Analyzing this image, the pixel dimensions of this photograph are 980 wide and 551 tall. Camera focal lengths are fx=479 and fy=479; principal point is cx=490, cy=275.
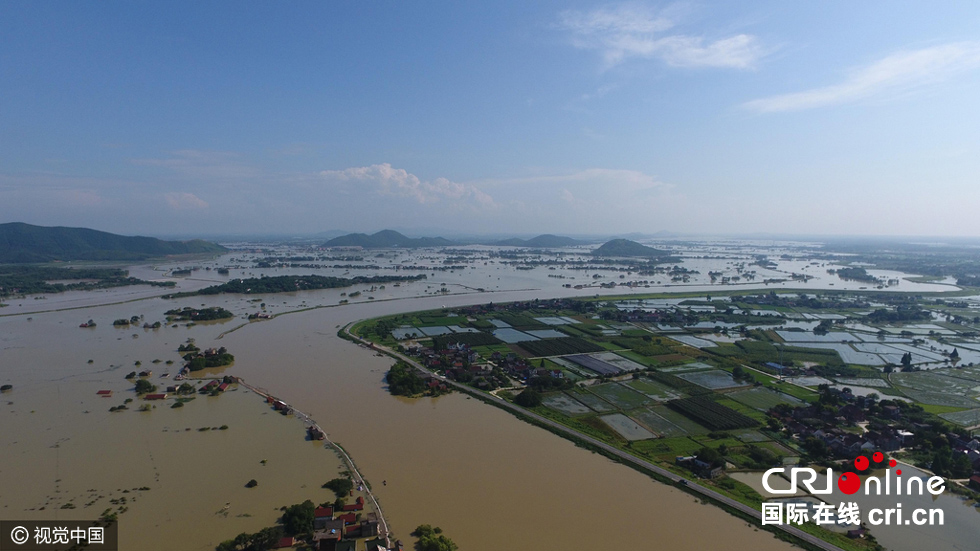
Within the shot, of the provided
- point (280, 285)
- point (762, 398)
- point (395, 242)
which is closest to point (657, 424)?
point (762, 398)

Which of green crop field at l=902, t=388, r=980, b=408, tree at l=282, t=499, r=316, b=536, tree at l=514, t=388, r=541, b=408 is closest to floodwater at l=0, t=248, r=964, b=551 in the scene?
tree at l=282, t=499, r=316, b=536

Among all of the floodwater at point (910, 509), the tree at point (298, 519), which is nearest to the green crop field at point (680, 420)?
the floodwater at point (910, 509)

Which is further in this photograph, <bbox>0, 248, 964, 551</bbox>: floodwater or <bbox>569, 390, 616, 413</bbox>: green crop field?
<bbox>569, 390, 616, 413</bbox>: green crop field

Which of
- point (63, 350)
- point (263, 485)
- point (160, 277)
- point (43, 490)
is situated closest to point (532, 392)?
point (263, 485)

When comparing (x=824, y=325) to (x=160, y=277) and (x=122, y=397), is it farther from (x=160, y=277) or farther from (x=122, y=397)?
(x=160, y=277)

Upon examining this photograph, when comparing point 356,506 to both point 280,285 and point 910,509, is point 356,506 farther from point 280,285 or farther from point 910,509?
point 280,285

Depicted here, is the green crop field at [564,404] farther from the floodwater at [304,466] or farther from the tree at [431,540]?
the tree at [431,540]

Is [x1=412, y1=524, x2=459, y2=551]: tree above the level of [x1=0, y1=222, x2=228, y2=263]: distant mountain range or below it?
below

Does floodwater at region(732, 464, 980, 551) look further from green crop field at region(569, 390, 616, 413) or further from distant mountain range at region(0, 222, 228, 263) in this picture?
distant mountain range at region(0, 222, 228, 263)
